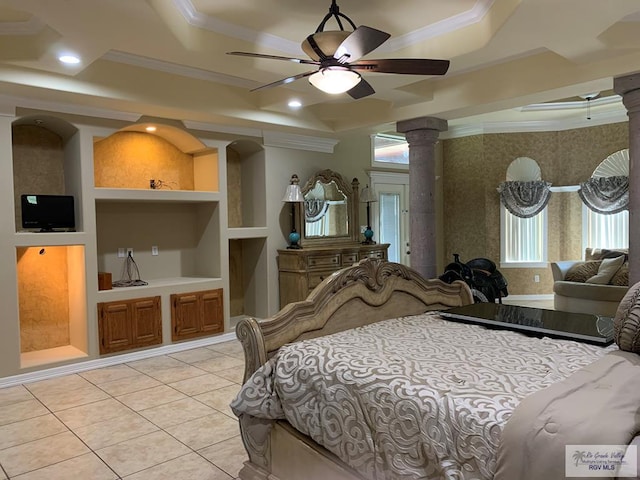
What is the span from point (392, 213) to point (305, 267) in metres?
2.54

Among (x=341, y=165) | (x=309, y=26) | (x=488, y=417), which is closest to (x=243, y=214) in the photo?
(x=341, y=165)

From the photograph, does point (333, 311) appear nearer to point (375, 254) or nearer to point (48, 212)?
point (48, 212)

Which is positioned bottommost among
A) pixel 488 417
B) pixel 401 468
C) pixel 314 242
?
pixel 401 468

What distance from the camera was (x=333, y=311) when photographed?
9.23ft

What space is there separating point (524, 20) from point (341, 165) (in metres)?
4.11

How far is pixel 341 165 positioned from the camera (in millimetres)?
7137

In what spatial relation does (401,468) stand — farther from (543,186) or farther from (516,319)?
(543,186)

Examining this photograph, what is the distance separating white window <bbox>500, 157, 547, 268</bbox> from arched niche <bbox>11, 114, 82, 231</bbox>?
651 cm

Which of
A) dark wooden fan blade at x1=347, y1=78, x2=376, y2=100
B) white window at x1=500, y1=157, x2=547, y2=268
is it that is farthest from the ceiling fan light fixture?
white window at x1=500, y1=157, x2=547, y2=268

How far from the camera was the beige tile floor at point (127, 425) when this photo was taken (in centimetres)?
289

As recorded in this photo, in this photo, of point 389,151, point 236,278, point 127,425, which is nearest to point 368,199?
point 389,151

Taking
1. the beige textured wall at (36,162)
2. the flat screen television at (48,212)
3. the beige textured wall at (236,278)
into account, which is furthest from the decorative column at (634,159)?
the beige textured wall at (36,162)

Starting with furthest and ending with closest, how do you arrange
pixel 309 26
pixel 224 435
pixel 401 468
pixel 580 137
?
pixel 580 137, pixel 309 26, pixel 224 435, pixel 401 468

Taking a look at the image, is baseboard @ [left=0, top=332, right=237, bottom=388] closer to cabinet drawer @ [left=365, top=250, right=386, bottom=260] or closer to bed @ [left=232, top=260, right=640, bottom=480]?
cabinet drawer @ [left=365, top=250, right=386, bottom=260]
